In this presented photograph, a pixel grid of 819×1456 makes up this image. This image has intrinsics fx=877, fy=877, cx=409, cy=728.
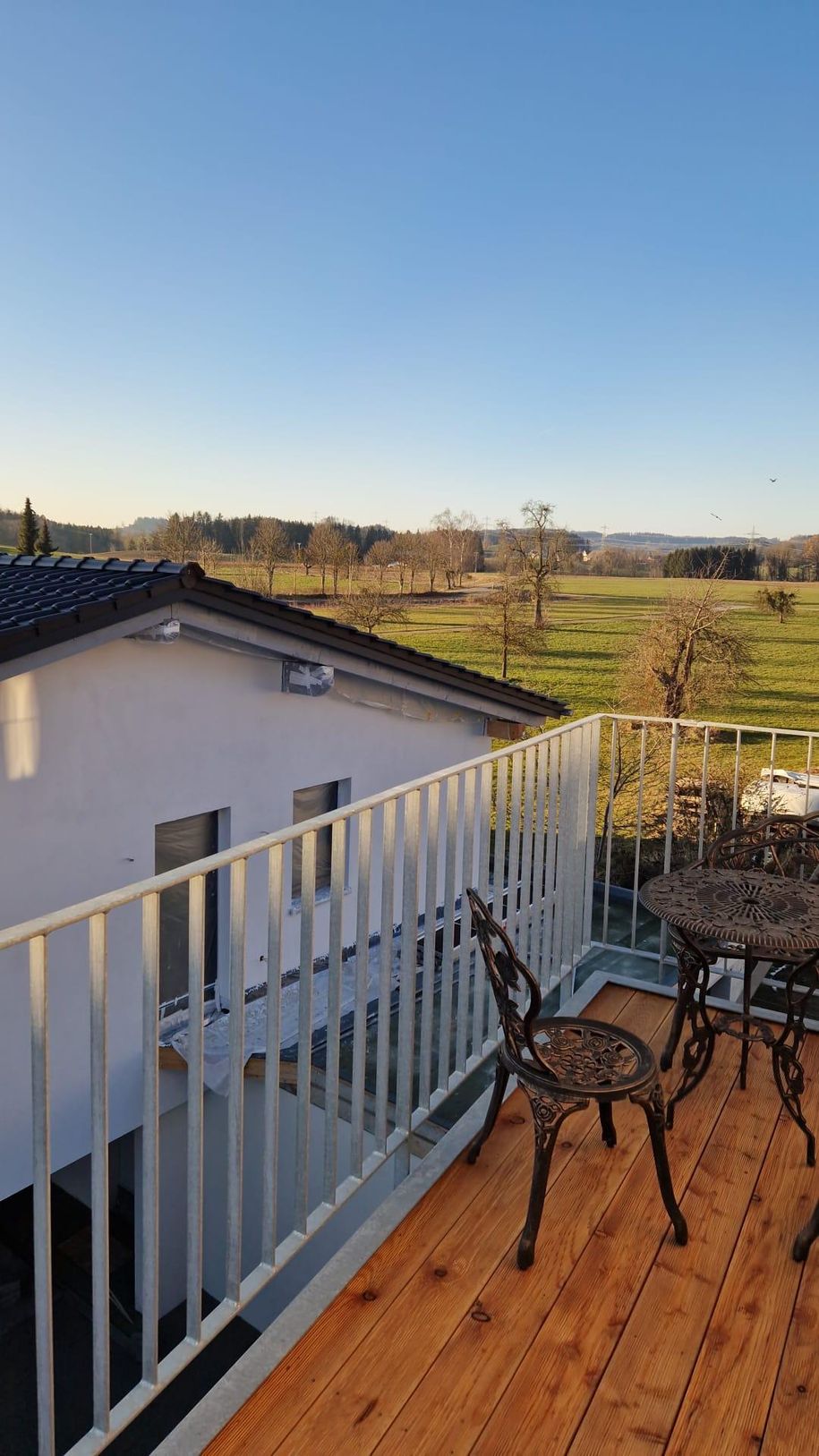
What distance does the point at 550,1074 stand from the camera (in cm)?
194

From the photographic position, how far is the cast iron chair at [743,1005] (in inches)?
93.4

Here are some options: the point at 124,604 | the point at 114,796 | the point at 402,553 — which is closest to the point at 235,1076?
the point at 124,604

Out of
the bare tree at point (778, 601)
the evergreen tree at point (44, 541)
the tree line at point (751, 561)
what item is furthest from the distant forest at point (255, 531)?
the bare tree at point (778, 601)

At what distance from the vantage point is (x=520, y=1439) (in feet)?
A: 4.99

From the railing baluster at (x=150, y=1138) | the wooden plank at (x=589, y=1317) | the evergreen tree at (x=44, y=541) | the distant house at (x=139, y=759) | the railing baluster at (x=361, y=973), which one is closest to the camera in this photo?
the railing baluster at (x=150, y=1138)

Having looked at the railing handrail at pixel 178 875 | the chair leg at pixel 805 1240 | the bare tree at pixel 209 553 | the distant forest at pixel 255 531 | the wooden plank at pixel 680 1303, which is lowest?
the wooden plank at pixel 680 1303

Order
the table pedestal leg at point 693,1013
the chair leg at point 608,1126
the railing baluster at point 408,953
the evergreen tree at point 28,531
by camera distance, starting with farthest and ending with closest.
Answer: the evergreen tree at point 28,531 < the table pedestal leg at point 693,1013 < the chair leg at point 608,1126 < the railing baluster at point 408,953

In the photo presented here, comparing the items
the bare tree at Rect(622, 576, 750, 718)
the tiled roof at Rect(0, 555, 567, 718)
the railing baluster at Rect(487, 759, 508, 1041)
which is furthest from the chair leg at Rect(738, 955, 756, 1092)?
the bare tree at Rect(622, 576, 750, 718)

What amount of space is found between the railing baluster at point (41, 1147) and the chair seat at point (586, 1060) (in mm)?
1083

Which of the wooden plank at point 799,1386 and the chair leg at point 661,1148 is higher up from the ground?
the chair leg at point 661,1148

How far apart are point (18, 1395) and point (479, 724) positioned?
769cm

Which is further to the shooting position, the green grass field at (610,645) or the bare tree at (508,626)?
the bare tree at (508,626)

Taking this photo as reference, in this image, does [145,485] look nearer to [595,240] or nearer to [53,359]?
[53,359]

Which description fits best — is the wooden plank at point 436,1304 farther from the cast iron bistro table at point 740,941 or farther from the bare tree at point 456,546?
the bare tree at point 456,546
